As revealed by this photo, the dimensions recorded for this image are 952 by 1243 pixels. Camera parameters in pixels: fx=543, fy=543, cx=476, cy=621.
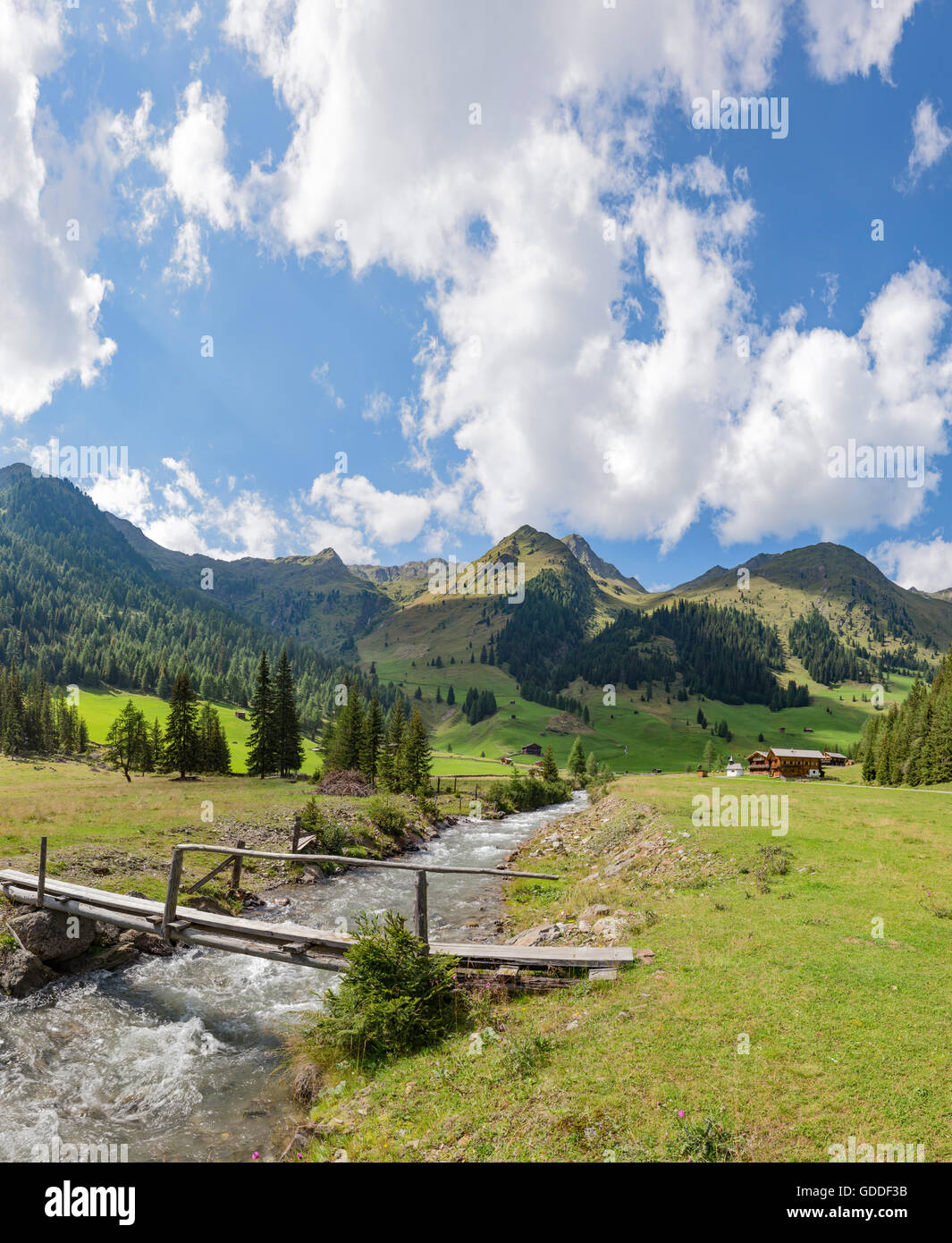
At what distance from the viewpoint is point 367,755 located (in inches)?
3216

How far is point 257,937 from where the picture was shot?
53.4 feet

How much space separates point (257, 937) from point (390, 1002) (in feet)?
19.2

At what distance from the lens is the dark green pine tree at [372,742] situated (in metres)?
81.1

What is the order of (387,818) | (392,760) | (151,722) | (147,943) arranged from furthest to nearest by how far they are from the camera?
1. (151,722)
2. (392,760)
3. (387,818)
4. (147,943)

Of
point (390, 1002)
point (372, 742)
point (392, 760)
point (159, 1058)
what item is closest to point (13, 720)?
point (372, 742)

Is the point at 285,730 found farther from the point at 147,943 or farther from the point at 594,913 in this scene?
the point at 594,913

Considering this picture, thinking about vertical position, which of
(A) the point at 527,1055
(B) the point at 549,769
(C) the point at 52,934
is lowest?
(B) the point at 549,769

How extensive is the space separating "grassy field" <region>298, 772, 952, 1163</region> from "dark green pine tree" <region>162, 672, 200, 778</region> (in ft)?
250

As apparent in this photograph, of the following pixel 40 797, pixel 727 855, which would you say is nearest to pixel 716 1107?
pixel 727 855

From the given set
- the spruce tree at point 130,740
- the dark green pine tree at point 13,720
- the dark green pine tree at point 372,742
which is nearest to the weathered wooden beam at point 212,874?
the dark green pine tree at point 372,742

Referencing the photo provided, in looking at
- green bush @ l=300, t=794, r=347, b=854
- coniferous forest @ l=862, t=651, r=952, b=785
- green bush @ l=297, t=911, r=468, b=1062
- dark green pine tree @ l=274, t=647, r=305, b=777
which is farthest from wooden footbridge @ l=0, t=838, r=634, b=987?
coniferous forest @ l=862, t=651, r=952, b=785

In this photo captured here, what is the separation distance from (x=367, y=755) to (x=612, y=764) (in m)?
122
